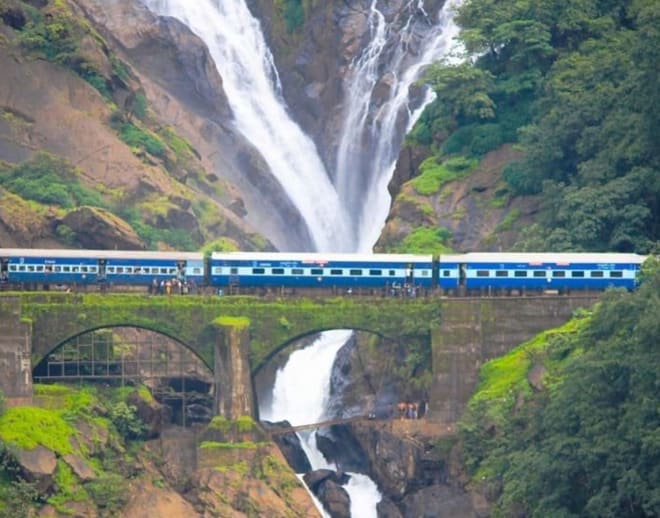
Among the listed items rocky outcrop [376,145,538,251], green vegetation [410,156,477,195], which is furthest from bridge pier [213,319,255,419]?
green vegetation [410,156,477,195]

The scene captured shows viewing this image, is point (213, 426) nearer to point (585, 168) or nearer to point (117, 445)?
point (117, 445)

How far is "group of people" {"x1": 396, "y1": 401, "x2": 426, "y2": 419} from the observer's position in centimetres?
15950

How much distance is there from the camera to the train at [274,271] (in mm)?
160375

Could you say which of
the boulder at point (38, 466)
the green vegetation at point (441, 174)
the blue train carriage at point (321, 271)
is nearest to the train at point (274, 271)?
the blue train carriage at point (321, 271)

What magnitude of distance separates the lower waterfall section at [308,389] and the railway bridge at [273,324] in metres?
7.47

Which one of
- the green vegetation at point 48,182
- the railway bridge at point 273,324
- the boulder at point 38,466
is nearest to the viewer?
the boulder at point 38,466

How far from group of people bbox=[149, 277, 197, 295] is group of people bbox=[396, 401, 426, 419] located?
10.7m

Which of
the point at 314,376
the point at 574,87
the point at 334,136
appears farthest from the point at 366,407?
the point at 334,136

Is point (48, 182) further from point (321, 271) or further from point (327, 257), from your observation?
point (321, 271)

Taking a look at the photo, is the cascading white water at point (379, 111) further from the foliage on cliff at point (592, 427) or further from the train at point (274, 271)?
the foliage on cliff at point (592, 427)

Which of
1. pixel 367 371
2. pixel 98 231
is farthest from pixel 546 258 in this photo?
pixel 98 231

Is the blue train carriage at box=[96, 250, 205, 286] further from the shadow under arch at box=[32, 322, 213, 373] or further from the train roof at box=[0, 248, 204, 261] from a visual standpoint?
the shadow under arch at box=[32, 322, 213, 373]

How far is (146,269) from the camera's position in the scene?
529 feet

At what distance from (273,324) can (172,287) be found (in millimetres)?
5361
